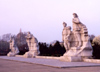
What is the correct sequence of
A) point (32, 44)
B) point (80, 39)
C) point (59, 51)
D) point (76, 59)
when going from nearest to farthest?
point (76, 59), point (80, 39), point (32, 44), point (59, 51)

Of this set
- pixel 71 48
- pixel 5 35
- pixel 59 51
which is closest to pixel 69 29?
pixel 71 48

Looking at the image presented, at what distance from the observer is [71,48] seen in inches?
622

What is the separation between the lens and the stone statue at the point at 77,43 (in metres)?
14.9

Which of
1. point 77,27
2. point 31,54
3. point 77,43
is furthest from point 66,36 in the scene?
point 31,54

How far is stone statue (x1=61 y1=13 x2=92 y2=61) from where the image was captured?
14.9 metres

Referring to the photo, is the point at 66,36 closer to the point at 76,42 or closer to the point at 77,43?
the point at 76,42

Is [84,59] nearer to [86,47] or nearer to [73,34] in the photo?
[86,47]

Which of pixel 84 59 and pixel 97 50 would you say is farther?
pixel 97 50

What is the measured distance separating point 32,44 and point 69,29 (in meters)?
10.3

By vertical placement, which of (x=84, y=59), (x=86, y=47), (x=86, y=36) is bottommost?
(x=84, y=59)

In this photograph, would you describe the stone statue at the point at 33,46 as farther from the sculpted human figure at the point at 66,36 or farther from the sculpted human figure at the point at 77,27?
the sculpted human figure at the point at 77,27

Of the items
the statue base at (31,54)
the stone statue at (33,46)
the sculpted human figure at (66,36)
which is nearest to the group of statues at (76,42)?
the sculpted human figure at (66,36)

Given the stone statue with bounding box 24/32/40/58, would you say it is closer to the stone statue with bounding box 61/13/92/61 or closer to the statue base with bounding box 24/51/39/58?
the statue base with bounding box 24/51/39/58

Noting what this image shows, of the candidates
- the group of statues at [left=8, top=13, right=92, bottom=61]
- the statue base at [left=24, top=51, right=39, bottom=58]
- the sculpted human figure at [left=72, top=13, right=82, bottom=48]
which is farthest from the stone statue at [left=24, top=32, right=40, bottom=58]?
the sculpted human figure at [left=72, top=13, right=82, bottom=48]
